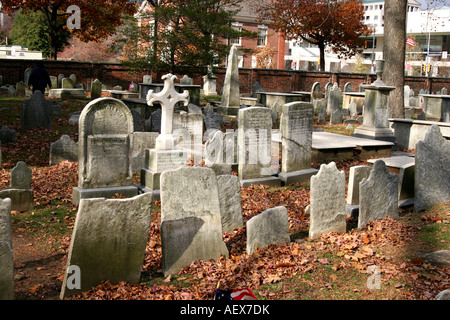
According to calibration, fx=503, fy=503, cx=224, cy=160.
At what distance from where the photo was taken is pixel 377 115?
13938mm

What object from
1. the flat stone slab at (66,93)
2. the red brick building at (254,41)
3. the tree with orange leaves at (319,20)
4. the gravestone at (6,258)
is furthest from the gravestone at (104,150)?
the red brick building at (254,41)

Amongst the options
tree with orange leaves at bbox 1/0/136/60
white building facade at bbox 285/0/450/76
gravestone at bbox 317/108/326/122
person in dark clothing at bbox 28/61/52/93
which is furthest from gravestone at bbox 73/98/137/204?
white building facade at bbox 285/0/450/76

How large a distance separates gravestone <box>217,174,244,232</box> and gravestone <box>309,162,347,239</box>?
39.9 inches

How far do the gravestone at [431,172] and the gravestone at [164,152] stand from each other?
12.8 feet

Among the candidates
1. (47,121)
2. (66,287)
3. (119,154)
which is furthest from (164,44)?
(66,287)

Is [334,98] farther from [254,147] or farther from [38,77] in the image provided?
[254,147]

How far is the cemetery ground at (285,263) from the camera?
5.00 m

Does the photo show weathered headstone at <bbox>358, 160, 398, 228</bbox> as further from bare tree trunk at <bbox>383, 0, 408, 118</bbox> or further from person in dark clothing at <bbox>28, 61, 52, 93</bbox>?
person in dark clothing at <bbox>28, 61, 52, 93</bbox>

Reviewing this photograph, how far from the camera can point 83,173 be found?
7875 millimetres

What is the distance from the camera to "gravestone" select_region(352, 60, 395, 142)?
13.8m

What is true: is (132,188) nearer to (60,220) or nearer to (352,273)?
(60,220)

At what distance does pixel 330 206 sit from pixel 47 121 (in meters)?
9.92

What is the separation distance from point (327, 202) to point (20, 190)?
14.6 feet

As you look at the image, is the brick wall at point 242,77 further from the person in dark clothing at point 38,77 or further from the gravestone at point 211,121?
the gravestone at point 211,121
